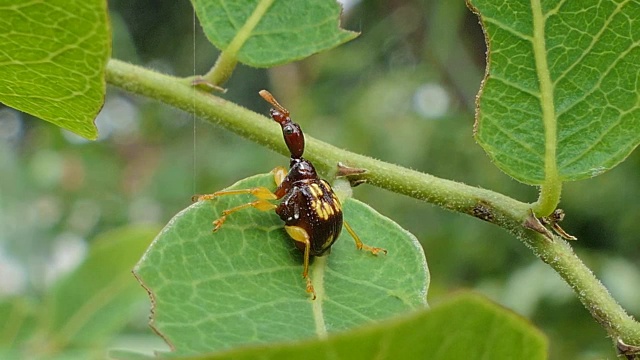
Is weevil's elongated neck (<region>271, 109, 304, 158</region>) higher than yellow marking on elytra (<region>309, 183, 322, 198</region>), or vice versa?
weevil's elongated neck (<region>271, 109, 304, 158</region>)

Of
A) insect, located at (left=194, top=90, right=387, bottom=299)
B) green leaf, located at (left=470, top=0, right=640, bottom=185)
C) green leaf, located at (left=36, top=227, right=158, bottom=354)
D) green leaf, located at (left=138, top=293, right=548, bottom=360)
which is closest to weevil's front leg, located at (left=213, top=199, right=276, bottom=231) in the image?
insect, located at (left=194, top=90, right=387, bottom=299)

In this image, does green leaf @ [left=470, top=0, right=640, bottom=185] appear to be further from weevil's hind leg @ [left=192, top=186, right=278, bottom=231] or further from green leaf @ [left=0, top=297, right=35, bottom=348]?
green leaf @ [left=0, top=297, right=35, bottom=348]

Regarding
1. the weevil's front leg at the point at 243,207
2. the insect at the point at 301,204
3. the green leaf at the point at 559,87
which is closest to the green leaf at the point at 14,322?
the insect at the point at 301,204

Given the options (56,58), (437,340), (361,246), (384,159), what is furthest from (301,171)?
(384,159)

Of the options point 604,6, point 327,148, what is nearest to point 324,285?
point 327,148

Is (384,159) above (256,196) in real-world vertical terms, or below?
below

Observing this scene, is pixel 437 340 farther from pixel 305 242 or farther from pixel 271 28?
pixel 271 28

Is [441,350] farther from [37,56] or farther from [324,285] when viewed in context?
[37,56]

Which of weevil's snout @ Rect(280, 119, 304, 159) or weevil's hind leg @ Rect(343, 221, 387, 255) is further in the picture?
weevil's snout @ Rect(280, 119, 304, 159)

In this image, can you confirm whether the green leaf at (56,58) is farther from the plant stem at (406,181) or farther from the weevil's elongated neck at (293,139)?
the weevil's elongated neck at (293,139)
